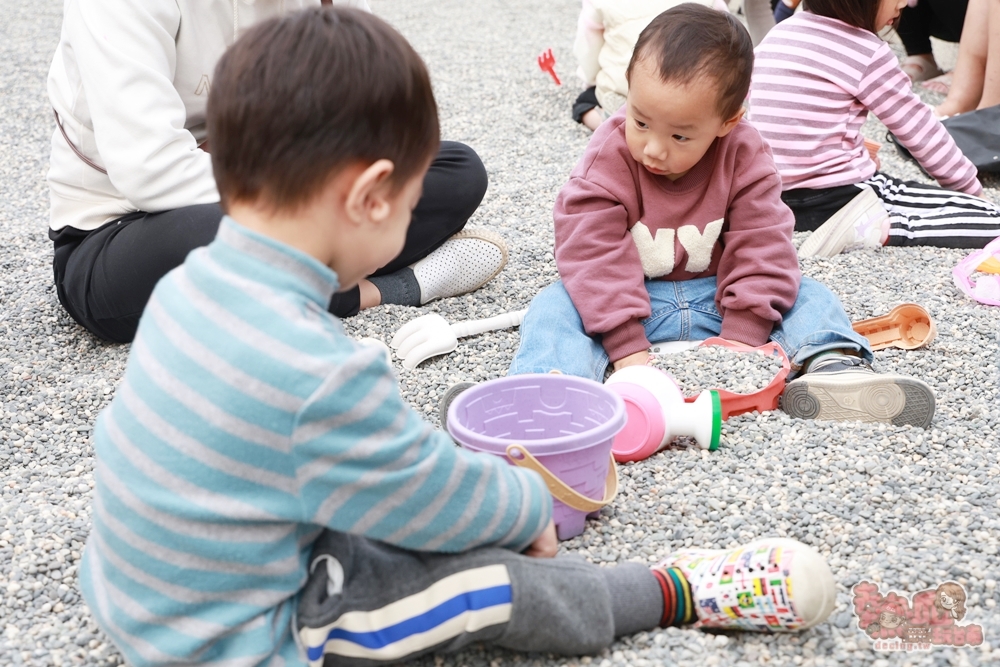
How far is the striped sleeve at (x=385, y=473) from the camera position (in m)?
1.01

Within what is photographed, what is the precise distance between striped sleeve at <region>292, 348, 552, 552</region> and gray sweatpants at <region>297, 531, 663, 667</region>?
0.13 feet

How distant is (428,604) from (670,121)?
110 centimetres

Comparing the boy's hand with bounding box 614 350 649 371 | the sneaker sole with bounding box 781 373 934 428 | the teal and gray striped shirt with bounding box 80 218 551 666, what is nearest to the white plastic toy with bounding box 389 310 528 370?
the boy's hand with bounding box 614 350 649 371

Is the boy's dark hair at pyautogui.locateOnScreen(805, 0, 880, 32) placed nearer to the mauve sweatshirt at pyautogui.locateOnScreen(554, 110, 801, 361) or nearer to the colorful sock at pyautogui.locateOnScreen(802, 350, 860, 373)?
the mauve sweatshirt at pyautogui.locateOnScreen(554, 110, 801, 361)

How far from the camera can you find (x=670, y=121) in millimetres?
1871

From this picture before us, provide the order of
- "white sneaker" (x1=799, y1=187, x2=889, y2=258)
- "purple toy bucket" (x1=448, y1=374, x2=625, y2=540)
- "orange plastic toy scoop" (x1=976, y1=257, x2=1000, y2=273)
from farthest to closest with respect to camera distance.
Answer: "white sneaker" (x1=799, y1=187, x2=889, y2=258) → "orange plastic toy scoop" (x1=976, y1=257, x2=1000, y2=273) → "purple toy bucket" (x1=448, y1=374, x2=625, y2=540)

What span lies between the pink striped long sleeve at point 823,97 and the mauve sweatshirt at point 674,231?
683 mm

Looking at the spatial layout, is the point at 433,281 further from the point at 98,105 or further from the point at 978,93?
the point at 978,93

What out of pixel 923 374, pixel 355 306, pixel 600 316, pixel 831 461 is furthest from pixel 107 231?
pixel 923 374

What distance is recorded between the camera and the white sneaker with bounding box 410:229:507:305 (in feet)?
7.93

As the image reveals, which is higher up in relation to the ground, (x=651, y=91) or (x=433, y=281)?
(x=651, y=91)

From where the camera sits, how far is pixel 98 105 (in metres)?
2.00

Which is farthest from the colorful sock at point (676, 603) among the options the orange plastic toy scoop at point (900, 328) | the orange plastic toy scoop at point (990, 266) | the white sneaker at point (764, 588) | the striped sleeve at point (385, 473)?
the orange plastic toy scoop at point (990, 266)

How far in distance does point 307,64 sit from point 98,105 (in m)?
1.14
